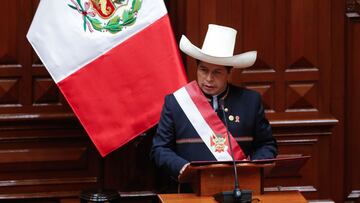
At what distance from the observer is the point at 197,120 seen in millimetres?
4996

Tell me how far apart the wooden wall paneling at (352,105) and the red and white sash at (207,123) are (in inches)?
52.4

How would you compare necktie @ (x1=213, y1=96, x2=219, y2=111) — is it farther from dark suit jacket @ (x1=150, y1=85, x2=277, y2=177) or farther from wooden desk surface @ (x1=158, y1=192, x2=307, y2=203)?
wooden desk surface @ (x1=158, y1=192, x2=307, y2=203)

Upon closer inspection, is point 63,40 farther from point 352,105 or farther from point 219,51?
point 352,105

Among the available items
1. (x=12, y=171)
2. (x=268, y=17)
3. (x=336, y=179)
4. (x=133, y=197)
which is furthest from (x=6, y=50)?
(x=336, y=179)

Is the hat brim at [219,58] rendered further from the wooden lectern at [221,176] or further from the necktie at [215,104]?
the wooden lectern at [221,176]

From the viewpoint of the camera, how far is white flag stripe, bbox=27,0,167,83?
208 inches

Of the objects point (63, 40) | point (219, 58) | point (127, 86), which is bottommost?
point (127, 86)

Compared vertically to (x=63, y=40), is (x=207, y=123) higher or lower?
lower

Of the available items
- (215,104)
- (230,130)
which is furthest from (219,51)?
(230,130)

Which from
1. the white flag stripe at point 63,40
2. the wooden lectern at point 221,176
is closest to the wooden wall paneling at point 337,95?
the white flag stripe at point 63,40

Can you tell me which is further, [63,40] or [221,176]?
[63,40]

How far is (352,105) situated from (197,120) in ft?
4.81

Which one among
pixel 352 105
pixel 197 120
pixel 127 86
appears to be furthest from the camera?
pixel 352 105

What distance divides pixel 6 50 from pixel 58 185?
85cm
